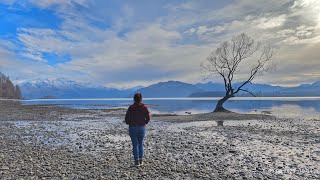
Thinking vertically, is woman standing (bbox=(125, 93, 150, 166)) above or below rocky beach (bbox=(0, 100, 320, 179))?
above

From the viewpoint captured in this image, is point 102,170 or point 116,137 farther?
point 116,137

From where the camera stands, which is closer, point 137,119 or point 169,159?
point 137,119

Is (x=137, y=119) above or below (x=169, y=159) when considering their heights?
above

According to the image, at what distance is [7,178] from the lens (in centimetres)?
1115

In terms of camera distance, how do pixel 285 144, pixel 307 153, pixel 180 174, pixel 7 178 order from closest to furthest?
pixel 7 178 < pixel 180 174 < pixel 307 153 < pixel 285 144

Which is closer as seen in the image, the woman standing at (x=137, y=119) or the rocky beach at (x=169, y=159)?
the rocky beach at (x=169, y=159)

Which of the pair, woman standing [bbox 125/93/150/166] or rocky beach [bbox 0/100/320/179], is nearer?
rocky beach [bbox 0/100/320/179]

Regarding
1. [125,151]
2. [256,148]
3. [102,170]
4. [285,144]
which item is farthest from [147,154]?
[285,144]

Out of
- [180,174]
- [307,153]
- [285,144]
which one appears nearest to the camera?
[180,174]

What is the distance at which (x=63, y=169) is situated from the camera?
498 inches

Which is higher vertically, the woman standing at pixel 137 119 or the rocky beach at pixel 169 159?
the woman standing at pixel 137 119

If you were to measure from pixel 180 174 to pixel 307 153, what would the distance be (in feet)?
28.0

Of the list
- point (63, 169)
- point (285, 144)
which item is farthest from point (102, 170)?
point (285, 144)

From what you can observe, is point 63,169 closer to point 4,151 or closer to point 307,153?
point 4,151
